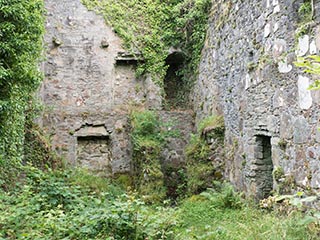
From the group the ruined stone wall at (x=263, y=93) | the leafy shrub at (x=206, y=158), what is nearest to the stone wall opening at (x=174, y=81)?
the ruined stone wall at (x=263, y=93)

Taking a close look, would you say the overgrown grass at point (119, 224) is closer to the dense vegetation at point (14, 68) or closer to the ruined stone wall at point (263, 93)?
the ruined stone wall at point (263, 93)

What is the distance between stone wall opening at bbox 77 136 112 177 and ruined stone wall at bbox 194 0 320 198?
353cm

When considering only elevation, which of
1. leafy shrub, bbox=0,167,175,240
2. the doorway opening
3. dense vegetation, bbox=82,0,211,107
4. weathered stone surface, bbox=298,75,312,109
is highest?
dense vegetation, bbox=82,0,211,107

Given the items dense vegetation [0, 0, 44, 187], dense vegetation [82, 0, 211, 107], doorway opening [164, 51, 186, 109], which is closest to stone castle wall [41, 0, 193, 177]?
dense vegetation [82, 0, 211, 107]

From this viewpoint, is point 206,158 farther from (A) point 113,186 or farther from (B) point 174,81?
(B) point 174,81

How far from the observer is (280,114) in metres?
5.15

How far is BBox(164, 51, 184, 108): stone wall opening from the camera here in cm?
1228

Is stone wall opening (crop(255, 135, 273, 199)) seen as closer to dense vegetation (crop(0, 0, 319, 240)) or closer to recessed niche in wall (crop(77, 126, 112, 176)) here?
dense vegetation (crop(0, 0, 319, 240))

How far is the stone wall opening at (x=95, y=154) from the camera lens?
34.2 ft

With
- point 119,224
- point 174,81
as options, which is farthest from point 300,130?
point 174,81

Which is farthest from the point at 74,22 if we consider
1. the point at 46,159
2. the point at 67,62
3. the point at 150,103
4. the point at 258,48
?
the point at 258,48

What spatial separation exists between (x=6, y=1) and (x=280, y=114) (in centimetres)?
467

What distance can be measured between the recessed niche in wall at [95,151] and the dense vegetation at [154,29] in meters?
2.83

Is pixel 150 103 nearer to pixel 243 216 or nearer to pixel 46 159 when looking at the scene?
pixel 46 159
